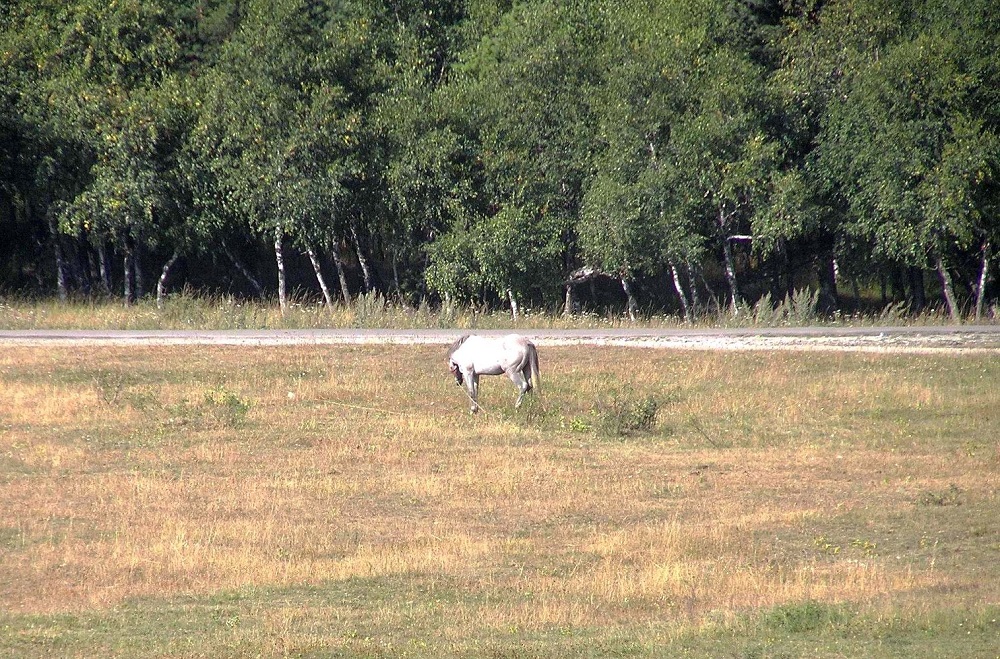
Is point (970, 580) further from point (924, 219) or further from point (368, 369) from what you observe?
point (924, 219)

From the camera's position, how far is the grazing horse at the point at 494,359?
70.5 ft

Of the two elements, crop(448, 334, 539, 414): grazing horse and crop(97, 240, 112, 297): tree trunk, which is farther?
crop(97, 240, 112, 297): tree trunk

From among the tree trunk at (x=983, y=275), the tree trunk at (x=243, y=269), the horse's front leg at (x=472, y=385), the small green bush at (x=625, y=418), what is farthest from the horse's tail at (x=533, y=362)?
the tree trunk at (x=243, y=269)

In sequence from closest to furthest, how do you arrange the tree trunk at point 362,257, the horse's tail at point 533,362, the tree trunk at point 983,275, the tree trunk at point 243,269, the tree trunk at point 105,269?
the horse's tail at point 533,362
the tree trunk at point 983,275
the tree trunk at point 362,257
the tree trunk at point 105,269
the tree trunk at point 243,269

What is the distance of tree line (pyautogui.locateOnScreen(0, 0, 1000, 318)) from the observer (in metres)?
34.8

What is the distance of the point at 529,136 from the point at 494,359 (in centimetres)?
1772

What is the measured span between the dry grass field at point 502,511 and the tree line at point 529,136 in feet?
34.6

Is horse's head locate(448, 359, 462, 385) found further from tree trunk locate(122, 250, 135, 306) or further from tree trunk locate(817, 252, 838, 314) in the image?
tree trunk locate(817, 252, 838, 314)

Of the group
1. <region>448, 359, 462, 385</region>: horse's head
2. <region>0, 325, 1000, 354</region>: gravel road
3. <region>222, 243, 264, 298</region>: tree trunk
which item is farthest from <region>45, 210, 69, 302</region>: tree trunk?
<region>448, 359, 462, 385</region>: horse's head

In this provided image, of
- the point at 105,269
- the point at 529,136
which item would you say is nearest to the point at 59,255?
the point at 105,269

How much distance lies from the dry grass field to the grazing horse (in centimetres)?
56

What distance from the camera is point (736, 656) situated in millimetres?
8750

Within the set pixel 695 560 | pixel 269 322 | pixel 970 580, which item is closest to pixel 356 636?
pixel 695 560

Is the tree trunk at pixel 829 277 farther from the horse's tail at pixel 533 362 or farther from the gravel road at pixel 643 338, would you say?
the horse's tail at pixel 533 362
